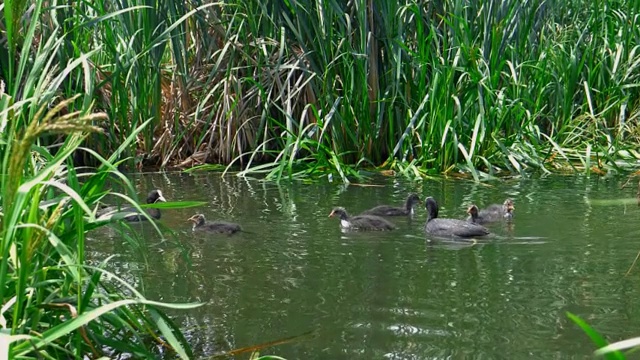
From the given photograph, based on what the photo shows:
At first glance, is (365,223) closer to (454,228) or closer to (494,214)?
(454,228)

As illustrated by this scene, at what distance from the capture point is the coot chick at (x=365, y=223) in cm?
786

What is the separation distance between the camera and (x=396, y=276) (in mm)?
6402

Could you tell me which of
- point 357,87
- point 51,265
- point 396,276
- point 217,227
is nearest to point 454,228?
point 396,276

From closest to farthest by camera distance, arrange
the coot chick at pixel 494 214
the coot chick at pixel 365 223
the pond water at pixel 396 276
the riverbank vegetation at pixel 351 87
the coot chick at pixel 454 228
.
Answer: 1. the pond water at pixel 396 276
2. the coot chick at pixel 454 228
3. the coot chick at pixel 365 223
4. the coot chick at pixel 494 214
5. the riverbank vegetation at pixel 351 87

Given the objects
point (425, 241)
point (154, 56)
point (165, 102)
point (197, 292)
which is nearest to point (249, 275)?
point (197, 292)

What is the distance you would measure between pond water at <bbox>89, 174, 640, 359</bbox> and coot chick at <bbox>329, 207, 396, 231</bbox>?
0.09m

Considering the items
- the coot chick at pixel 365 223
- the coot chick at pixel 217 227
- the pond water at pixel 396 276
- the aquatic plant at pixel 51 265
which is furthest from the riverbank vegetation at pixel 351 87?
the aquatic plant at pixel 51 265

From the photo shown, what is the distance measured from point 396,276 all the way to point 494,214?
1886 mm

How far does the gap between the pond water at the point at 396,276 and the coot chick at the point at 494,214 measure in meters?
0.18

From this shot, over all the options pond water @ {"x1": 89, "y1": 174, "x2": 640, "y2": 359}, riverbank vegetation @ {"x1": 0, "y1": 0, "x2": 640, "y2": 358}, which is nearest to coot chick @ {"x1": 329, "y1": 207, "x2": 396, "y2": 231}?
pond water @ {"x1": 89, "y1": 174, "x2": 640, "y2": 359}

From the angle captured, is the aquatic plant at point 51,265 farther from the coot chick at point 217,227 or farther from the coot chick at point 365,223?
the coot chick at point 365,223

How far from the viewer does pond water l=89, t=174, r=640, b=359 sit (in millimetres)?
5027

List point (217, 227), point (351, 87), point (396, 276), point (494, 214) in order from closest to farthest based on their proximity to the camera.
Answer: point (396, 276), point (217, 227), point (494, 214), point (351, 87)

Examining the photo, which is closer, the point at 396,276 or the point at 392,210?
the point at 396,276
